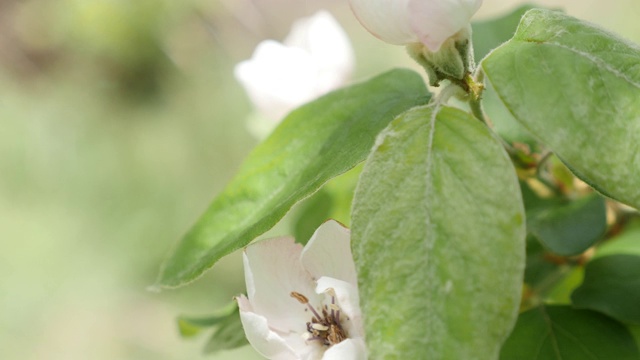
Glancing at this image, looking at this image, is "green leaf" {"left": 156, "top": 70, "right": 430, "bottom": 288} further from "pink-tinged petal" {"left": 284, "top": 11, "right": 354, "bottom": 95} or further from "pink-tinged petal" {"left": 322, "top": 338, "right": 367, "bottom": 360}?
"pink-tinged petal" {"left": 284, "top": 11, "right": 354, "bottom": 95}

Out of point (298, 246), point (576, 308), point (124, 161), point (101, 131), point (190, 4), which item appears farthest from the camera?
point (190, 4)

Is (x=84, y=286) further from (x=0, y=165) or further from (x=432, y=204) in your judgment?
(x=432, y=204)

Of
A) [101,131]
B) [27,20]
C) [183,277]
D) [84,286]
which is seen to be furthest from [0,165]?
[183,277]

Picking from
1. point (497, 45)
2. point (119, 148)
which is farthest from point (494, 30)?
point (119, 148)

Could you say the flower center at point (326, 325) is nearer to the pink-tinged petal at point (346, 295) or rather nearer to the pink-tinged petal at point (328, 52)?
the pink-tinged petal at point (346, 295)

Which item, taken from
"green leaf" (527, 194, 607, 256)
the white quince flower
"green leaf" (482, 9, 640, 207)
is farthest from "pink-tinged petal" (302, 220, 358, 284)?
"green leaf" (527, 194, 607, 256)
